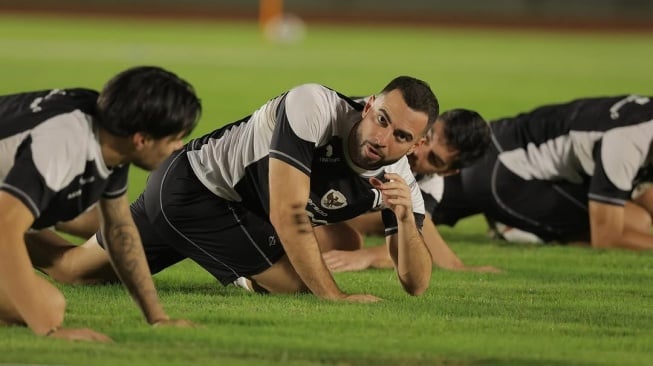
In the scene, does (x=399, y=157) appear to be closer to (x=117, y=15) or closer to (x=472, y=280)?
(x=472, y=280)

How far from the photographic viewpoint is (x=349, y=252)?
8914mm

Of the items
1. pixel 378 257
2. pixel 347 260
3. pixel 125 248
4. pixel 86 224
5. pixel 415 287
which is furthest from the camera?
pixel 86 224

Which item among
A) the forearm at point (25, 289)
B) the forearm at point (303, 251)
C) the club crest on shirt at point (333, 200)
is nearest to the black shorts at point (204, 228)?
the club crest on shirt at point (333, 200)

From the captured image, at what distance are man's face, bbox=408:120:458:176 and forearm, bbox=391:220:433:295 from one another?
157 centimetres

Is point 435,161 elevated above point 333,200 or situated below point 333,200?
below

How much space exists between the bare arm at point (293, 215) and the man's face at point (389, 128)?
35 cm

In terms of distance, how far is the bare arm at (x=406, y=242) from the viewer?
699cm

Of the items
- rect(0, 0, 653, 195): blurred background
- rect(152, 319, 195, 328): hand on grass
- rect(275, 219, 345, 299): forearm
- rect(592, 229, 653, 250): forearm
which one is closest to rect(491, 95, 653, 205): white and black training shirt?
rect(592, 229, 653, 250): forearm

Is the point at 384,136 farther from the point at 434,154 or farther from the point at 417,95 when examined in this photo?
the point at 434,154

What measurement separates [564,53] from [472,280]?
23.5 metres

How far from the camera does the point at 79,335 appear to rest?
596 centimetres

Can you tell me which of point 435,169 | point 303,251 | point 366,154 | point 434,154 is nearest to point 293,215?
point 303,251

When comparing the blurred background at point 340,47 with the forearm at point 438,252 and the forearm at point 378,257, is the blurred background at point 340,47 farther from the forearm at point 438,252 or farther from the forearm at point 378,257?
the forearm at point 438,252

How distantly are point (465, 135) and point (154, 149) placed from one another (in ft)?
11.3
